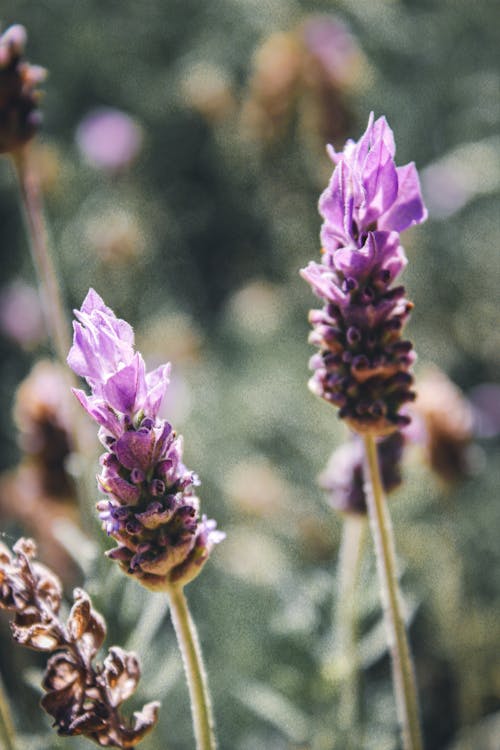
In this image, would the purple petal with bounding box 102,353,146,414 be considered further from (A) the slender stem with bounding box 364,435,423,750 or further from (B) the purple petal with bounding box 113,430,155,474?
(A) the slender stem with bounding box 364,435,423,750

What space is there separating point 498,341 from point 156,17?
2.61 m

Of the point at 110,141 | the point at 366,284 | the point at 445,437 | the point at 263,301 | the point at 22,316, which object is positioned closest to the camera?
the point at 366,284

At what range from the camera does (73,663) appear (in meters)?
0.76

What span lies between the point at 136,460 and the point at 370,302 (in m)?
0.25

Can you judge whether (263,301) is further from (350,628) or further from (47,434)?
(350,628)

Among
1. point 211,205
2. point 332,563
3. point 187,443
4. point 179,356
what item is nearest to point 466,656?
→ point 332,563

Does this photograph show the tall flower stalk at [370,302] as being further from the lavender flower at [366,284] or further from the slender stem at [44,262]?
the slender stem at [44,262]

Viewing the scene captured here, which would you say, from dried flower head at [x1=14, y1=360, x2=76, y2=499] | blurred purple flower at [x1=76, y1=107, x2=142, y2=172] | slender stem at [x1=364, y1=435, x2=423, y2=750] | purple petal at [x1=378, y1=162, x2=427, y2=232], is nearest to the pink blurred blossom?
blurred purple flower at [x1=76, y1=107, x2=142, y2=172]

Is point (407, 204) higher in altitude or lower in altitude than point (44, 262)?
lower

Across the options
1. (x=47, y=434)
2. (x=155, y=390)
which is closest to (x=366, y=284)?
(x=155, y=390)

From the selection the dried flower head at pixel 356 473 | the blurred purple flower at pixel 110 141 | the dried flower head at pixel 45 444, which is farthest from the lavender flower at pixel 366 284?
the blurred purple flower at pixel 110 141

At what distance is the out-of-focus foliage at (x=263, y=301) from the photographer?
172cm

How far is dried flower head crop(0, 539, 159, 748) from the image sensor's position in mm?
739

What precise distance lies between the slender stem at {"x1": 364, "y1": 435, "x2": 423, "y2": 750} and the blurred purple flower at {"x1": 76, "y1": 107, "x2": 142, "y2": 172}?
8.97 ft
